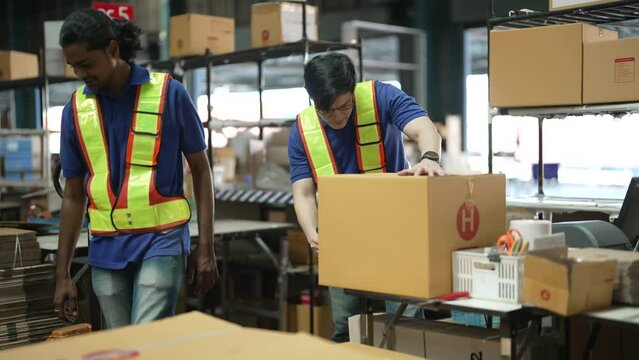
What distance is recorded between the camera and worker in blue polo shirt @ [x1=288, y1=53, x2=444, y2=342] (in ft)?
10.00

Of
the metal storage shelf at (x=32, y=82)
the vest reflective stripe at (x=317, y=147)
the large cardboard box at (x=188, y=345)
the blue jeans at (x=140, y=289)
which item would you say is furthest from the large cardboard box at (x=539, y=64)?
the metal storage shelf at (x=32, y=82)

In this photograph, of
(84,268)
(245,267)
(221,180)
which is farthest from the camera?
(221,180)

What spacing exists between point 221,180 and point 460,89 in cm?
360

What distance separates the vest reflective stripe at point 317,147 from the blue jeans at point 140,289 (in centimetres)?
71

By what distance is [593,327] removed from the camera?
10.2 feet

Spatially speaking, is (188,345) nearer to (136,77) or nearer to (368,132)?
(136,77)

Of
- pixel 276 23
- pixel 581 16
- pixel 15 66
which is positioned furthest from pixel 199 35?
pixel 581 16

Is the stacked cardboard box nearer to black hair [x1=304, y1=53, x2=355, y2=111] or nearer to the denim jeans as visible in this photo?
the denim jeans

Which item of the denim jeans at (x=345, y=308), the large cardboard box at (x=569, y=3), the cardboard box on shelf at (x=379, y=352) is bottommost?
the cardboard box on shelf at (x=379, y=352)

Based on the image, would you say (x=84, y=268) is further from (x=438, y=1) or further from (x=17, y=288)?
(x=438, y=1)

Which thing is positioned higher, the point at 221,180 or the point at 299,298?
the point at 221,180

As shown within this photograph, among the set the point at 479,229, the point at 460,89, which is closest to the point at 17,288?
the point at 479,229

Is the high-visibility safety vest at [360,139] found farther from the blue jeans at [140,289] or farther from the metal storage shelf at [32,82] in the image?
the metal storage shelf at [32,82]

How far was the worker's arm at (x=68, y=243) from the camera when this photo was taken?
9.36ft
